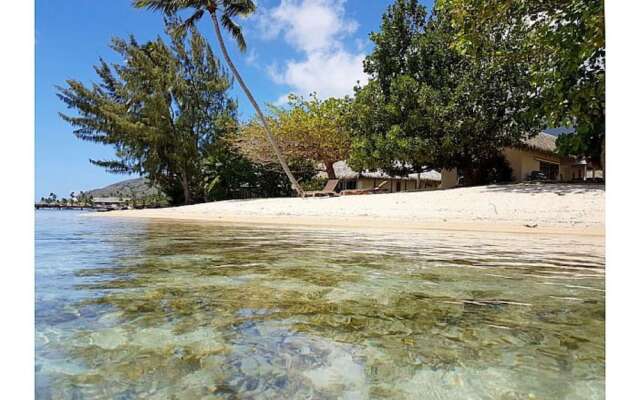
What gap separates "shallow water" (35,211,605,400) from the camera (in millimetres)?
1479

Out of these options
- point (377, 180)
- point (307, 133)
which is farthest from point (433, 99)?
point (377, 180)

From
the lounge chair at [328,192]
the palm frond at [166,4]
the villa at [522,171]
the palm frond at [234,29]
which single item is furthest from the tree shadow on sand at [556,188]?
the palm frond at [166,4]

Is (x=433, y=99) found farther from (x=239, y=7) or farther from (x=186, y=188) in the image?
(x=186, y=188)

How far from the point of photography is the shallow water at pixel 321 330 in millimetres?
1479

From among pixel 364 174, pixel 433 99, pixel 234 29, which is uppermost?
pixel 234 29

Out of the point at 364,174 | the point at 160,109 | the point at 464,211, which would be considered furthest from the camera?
the point at 364,174

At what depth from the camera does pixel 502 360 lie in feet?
5.56

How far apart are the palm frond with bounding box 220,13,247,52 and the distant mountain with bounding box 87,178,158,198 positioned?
1043cm

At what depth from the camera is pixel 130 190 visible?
996 inches

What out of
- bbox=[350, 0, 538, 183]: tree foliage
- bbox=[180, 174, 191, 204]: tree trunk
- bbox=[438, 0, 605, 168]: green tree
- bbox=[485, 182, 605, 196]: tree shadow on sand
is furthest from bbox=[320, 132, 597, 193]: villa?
bbox=[180, 174, 191, 204]: tree trunk

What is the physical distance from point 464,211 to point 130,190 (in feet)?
70.8

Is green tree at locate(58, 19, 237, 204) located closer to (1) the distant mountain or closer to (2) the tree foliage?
(1) the distant mountain
